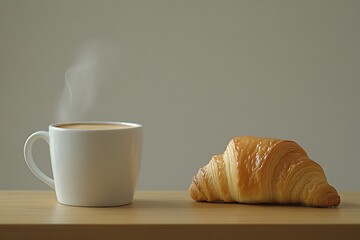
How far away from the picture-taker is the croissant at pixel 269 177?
779 mm

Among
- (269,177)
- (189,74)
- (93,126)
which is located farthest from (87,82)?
(269,177)

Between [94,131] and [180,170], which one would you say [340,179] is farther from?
[94,131]

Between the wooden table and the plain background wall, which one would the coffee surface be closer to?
the wooden table

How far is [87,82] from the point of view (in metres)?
2.00

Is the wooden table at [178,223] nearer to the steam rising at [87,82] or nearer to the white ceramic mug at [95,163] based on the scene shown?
the white ceramic mug at [95,163]

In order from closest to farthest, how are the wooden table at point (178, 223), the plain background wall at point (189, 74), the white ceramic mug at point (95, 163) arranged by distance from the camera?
the wooden table at point (178, 223)
the white ceramic mug at point (95, 163)
the plain background wall at point (189, 74)

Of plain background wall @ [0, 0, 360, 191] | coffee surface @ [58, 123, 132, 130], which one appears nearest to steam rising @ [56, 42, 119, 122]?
plain background wall @ [0, 0, 360, 191]

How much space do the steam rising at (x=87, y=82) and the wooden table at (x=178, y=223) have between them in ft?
4.09

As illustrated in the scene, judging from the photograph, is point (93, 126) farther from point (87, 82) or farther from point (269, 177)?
point (87, 82)

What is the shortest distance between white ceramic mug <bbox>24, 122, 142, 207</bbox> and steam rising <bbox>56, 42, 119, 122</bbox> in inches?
47.5

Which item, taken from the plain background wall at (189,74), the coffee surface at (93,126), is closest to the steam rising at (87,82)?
the plain background wall at (189,74)

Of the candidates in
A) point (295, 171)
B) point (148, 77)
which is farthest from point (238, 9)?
point (295, 171)

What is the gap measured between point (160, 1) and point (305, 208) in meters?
1.33

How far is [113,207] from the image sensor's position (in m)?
0.79
